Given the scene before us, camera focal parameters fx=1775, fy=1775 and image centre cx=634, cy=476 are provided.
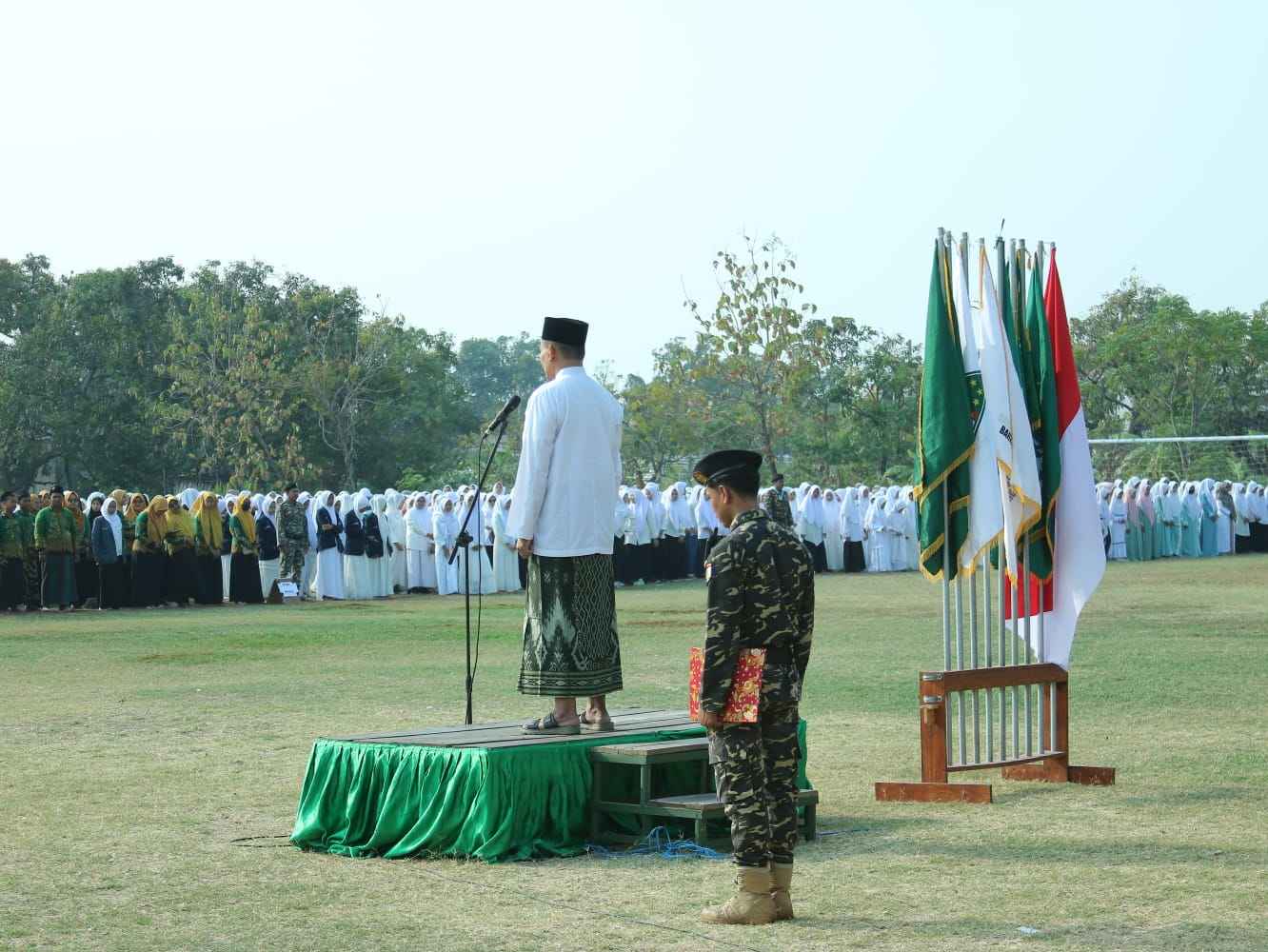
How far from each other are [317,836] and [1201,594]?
2013cm

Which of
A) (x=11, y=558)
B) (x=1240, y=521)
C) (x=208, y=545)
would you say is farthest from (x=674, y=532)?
(x=1240, y=521)

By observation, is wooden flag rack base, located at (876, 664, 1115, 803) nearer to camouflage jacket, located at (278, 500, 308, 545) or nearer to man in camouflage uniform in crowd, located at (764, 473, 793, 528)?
man in camouflage uniform in crowd, located at (764, 473, 793, 528)

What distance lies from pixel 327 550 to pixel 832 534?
1236 centimetres

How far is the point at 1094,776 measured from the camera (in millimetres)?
9180

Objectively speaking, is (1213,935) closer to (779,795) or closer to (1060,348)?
(779,795)

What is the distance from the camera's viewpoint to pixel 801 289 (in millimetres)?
45000

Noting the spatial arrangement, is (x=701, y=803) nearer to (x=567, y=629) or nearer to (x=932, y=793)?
(x=567, y=629)

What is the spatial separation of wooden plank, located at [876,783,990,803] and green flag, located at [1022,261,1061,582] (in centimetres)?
142

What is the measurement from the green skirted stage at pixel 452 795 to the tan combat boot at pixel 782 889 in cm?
159

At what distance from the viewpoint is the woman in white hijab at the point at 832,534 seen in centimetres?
3700

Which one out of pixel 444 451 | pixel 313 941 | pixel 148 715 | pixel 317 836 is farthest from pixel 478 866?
pixel 444 451

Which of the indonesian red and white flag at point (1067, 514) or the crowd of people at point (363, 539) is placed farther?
the crowd of people at point (363, 539)

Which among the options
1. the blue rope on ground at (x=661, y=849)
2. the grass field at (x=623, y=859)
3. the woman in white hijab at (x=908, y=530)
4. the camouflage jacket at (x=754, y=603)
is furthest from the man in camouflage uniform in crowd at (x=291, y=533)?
the camouflage jacket at (x=754, y=603)

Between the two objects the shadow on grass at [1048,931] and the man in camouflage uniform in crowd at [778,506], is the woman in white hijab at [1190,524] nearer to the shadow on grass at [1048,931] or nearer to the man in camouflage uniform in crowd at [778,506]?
the man in camouflage uniform in crowd at [778,506]
